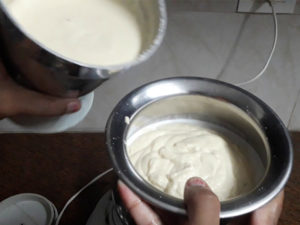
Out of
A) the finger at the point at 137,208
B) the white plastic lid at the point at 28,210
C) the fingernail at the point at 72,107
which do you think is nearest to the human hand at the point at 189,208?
the finger at the point at 137,208

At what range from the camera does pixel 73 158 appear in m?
0.83

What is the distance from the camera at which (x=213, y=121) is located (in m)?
0.66

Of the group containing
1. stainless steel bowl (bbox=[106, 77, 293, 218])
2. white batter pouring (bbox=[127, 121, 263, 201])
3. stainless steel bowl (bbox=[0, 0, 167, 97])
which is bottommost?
white batter pouring (bbox=[127, 121, 263, 201])

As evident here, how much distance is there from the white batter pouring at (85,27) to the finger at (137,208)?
17cm

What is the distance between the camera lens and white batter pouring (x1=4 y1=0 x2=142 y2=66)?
1.34 ft

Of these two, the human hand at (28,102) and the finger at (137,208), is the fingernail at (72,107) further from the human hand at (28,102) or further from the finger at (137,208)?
the finger at (137,208)

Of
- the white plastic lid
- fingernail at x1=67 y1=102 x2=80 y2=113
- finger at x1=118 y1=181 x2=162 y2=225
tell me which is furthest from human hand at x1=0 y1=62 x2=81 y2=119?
the white plastic lid

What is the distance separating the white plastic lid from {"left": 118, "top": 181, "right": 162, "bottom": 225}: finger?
0.26 metres

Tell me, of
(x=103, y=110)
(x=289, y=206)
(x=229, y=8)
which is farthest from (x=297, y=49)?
(x=103, y=110)

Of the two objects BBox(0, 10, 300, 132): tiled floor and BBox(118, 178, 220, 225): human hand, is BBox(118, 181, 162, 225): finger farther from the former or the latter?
BBox(0, 10, 300, 132): tiled floor

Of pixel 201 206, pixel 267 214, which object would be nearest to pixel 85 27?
pixel 201 206

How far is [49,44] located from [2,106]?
0.15 meters

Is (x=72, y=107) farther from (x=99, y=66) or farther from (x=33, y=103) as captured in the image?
(x=99, y=66)

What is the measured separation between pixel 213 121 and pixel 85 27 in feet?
0.99
